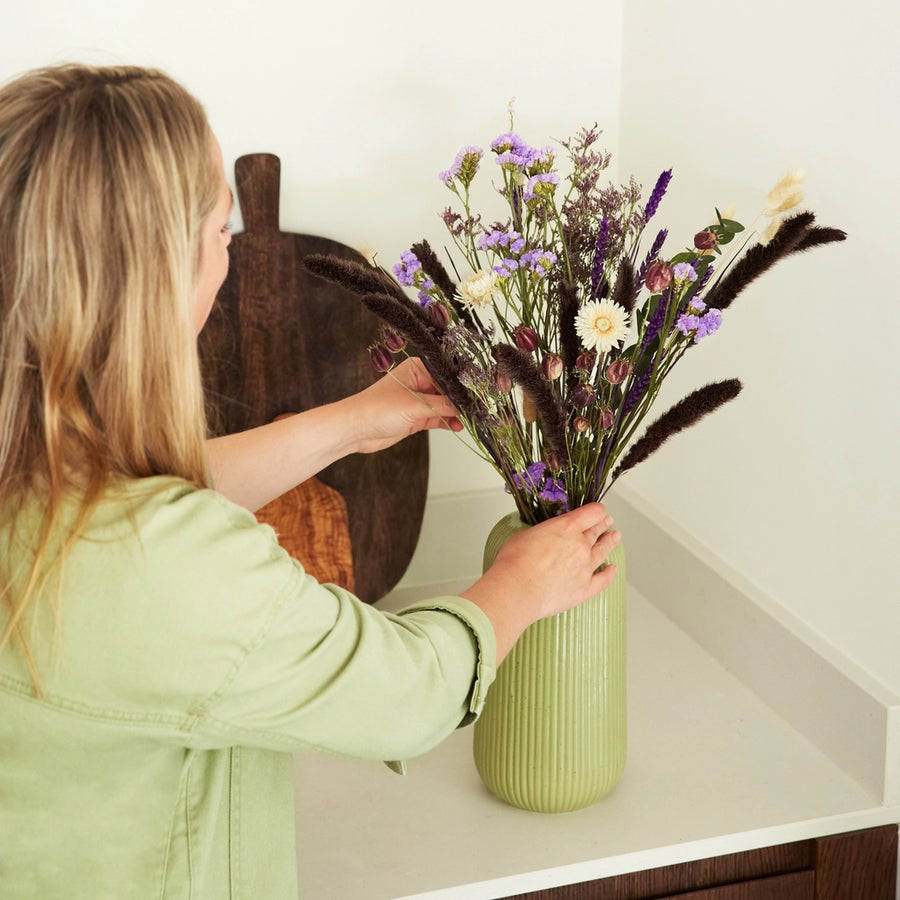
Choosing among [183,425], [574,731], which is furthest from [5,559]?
[574,731]

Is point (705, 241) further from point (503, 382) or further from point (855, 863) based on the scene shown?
point (855, 863)

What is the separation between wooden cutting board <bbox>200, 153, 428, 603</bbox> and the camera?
137 cm

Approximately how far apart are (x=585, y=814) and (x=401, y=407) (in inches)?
16.6

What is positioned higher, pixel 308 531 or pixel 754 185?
pixel 754 185

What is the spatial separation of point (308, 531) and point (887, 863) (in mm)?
677

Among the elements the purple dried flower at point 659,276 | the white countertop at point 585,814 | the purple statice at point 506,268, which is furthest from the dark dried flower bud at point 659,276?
the white countertop at point 585,814

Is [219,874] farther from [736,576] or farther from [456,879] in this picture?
[736,576]

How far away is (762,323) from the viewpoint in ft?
4.08

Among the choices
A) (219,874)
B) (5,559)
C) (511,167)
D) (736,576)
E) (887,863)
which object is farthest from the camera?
(736,576)

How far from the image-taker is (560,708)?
40.6 inches

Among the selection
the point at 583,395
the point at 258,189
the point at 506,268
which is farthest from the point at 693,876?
the point at 258,189

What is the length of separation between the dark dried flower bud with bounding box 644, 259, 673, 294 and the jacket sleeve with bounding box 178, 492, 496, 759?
0.30 m

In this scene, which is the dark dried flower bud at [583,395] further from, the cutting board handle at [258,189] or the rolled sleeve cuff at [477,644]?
the cutting board handle at [258,189]

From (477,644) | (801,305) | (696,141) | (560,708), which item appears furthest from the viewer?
(696,141)
